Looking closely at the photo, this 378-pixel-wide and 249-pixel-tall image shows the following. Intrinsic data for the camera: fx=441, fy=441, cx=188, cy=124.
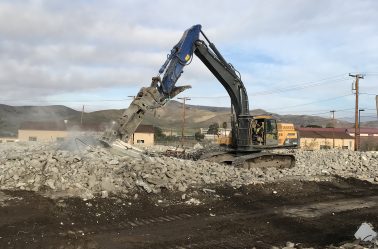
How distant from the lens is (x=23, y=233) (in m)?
7.99

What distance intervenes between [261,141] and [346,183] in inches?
148

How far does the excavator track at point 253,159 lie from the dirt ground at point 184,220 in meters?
4.21

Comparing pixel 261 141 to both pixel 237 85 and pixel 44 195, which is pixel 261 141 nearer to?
pixel 237 85

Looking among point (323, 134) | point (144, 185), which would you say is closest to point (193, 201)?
point (144, 185)

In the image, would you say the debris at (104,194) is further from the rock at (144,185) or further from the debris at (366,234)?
the debris at (366,234)

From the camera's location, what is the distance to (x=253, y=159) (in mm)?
17844

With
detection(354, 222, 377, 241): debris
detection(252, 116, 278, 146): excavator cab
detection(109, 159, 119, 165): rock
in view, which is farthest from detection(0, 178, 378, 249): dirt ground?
detection(252, 116, 278, 146): excavator cab

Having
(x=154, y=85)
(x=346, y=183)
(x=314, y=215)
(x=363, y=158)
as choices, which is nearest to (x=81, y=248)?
(x=314, y=215)

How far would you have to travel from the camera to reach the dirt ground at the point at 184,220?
7.89 meters

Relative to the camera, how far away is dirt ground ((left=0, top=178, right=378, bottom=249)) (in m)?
7.89

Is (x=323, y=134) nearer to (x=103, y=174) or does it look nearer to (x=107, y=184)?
(x=103, y=174)

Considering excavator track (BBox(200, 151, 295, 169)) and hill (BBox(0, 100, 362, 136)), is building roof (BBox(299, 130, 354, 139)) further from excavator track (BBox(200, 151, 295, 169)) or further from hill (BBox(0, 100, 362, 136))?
excavator track (BBox(200, 151, 295, 169))

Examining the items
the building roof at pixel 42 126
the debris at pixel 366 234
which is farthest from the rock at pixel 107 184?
the building roof at pixel 42 126

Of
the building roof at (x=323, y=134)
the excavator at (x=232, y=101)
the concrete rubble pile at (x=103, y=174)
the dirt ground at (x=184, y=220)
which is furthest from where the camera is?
the building roof at (x=323, y=134)
